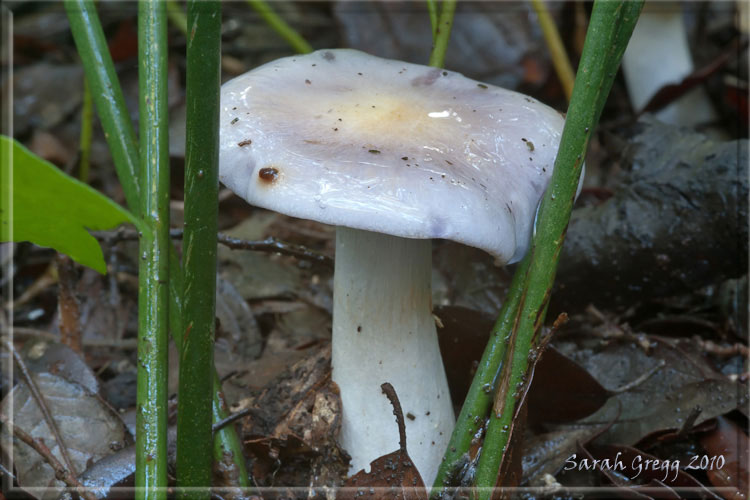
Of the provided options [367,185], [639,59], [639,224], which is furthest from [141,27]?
[639,59]

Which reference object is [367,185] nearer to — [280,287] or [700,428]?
[700,428]

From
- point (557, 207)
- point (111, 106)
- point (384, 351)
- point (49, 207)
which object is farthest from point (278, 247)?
point (49, 207)

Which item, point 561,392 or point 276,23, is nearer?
point 561,392

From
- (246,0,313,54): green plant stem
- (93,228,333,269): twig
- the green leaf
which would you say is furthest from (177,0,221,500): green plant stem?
(246,0,313,54): green plant stem

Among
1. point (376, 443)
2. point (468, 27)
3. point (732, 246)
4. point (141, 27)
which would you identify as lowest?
point (376, 443)

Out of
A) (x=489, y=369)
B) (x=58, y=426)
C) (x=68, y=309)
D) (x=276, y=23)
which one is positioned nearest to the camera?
(x=489, y=369)

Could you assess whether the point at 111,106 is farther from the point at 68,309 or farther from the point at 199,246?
the point at 68,309
